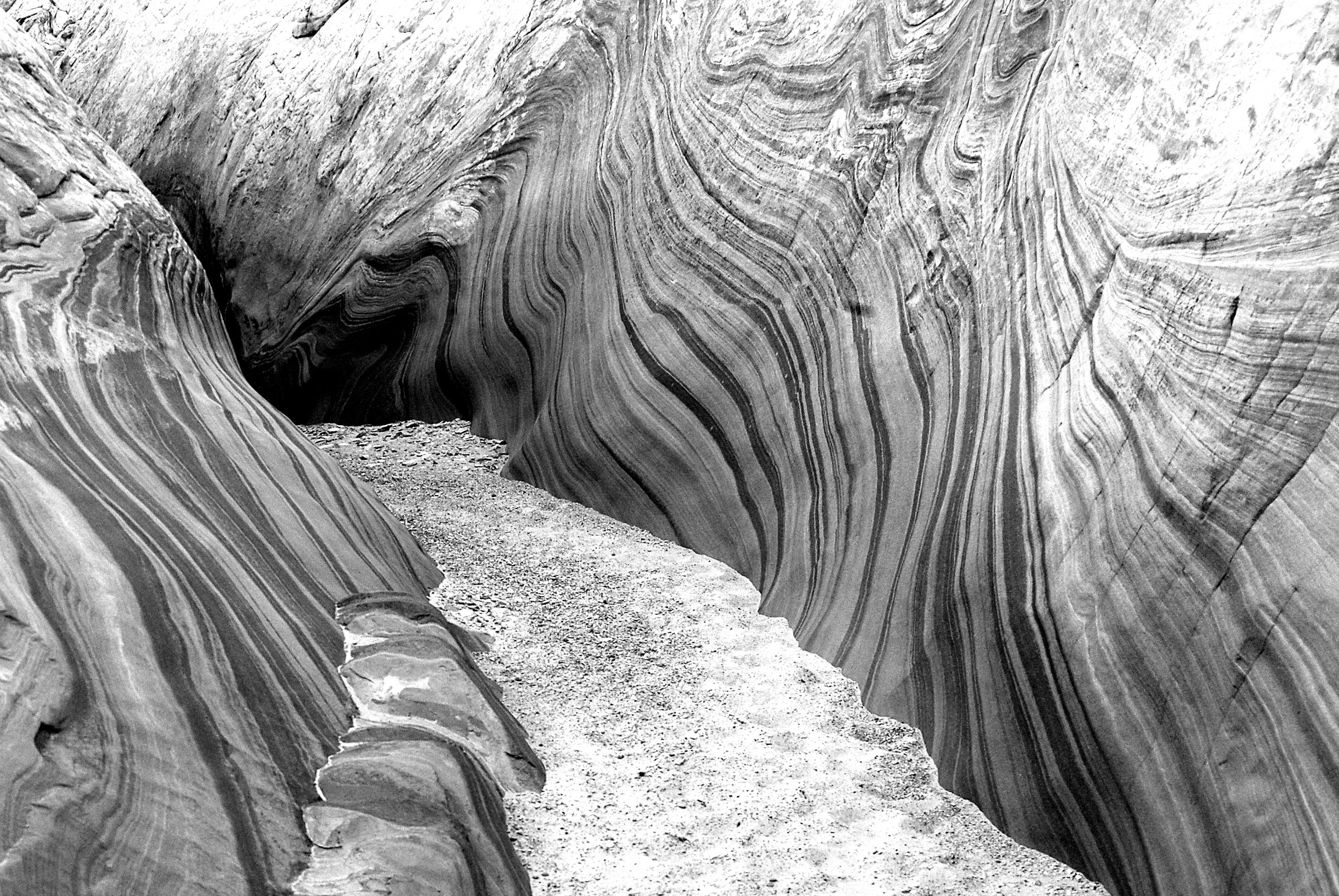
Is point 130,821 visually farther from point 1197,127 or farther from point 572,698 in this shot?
point 1197,127

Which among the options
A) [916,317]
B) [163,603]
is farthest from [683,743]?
[916,317]

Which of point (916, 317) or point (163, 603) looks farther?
point (916, 317)

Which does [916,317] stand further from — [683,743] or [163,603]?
[163,603]

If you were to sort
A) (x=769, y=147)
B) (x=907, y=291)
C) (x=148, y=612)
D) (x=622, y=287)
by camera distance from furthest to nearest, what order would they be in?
(x=622, y=287), (x=769, y=147), (x=907, y=291), (x=148, y=612)

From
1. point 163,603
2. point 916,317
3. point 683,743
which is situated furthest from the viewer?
point 916,317

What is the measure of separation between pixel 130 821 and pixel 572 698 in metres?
1.04

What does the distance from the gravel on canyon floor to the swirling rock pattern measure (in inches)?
4.9

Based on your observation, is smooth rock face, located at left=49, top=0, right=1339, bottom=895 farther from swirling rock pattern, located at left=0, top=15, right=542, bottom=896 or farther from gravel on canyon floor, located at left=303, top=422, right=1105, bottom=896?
swirling rock pattern, located at left=0, top=15, right=542, bottom=896

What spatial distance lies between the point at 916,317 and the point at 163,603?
1712mm

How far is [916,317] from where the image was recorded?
114 inches

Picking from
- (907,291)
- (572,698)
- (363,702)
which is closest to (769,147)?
(907,291)

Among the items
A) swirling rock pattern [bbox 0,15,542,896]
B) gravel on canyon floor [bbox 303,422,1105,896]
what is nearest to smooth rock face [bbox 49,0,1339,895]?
gravel on canyon floor [bbox 303,422,1105,896]

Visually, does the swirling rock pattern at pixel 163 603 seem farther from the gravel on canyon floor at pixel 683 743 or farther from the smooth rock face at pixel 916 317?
the smooth rock face at pixel 916 317

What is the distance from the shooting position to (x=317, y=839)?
72.3 inches
